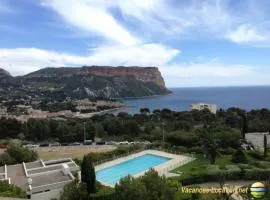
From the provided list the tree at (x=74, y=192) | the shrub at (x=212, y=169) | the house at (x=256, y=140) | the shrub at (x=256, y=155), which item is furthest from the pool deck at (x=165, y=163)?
the house at (x=256, y=140)

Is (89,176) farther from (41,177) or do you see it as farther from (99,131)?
(99,131)

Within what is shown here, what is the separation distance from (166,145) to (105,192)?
15.8m

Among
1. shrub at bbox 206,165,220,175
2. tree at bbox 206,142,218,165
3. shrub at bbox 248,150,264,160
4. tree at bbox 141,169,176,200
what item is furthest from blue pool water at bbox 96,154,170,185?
tree at bbox 141,169,176,200

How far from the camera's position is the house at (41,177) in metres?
19.9

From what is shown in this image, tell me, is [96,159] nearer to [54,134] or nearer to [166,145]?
[166,145]

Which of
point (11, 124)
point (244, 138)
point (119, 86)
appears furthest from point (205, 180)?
point (119, 86)

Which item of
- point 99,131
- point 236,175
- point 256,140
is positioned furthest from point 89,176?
point 99,131

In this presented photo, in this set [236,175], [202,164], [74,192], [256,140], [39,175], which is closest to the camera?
[74,192]

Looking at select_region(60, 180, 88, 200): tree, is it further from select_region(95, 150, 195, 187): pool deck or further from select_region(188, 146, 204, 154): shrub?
select_region(188, 146, 204, 154): shrub

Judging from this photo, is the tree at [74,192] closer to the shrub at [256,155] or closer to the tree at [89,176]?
the tree at [89,176]

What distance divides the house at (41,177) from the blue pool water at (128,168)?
76.0 inches

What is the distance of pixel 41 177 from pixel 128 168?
719 centimetres

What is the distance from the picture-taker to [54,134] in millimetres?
46062

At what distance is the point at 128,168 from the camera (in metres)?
27.9
